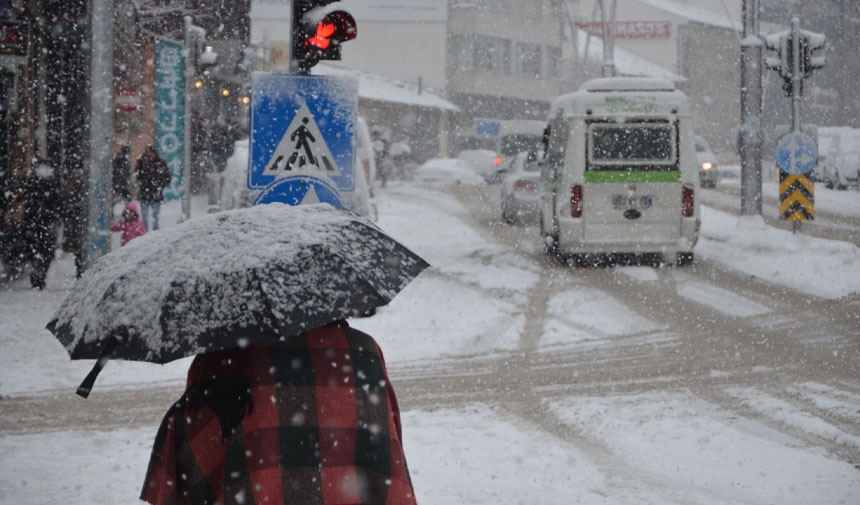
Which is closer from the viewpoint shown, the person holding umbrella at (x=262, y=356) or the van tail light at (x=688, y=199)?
the person holding umbrella at (x=262, y=356)

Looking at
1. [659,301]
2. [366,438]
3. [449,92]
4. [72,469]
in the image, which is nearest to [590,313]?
[659,301]

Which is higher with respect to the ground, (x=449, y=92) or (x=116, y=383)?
(x=449, y=92)

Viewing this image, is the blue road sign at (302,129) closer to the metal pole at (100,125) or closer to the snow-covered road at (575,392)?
the snow-covered road at (575,392)

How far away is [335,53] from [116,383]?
3242 mm

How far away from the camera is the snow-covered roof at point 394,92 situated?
47.9m

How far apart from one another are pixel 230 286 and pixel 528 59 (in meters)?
59.6

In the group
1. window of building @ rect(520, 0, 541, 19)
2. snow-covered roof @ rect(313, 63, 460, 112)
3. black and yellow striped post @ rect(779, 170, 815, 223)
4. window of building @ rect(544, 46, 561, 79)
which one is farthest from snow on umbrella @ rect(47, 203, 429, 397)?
window of building @ rect(544, 46, 561, 79)

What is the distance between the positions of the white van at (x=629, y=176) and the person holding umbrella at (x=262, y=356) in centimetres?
1218

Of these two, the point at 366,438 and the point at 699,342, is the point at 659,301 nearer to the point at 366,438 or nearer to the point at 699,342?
the point at 699,342

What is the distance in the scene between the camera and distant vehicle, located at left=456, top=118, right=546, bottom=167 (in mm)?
49000

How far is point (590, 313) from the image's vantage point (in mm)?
11242

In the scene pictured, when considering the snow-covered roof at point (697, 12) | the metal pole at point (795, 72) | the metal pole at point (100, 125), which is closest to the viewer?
the metal pole at point (100, 125)

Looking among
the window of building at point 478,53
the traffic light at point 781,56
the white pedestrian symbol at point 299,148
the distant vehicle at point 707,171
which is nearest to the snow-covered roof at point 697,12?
the window of building at point 478,53

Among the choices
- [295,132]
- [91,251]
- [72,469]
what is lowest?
[72,469]
